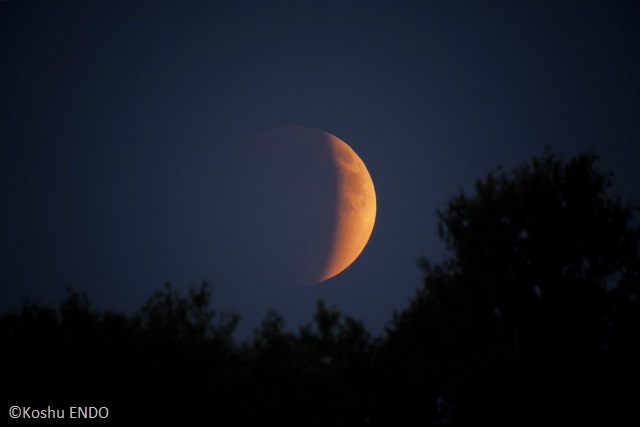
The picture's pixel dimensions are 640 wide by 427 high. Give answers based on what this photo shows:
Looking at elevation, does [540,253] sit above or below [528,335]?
above

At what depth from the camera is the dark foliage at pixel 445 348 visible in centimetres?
1566

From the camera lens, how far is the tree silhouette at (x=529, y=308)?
15672 mm

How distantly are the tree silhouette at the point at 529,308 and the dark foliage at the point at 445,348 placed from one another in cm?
6

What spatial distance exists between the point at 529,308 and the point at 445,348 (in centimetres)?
440

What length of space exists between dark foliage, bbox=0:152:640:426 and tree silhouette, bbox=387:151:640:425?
57 mm

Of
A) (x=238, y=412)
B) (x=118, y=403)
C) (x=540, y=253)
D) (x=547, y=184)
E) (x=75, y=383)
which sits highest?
(x=547, y=184)

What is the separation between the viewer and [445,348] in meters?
19.2

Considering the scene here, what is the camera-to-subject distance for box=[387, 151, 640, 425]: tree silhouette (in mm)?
15672

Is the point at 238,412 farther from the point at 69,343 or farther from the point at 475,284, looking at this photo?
the point at 475,284

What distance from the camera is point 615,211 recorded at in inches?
762

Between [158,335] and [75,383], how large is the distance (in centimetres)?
377

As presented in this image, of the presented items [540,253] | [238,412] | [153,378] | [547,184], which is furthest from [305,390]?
[547,184]

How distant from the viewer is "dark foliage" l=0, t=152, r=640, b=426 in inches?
617

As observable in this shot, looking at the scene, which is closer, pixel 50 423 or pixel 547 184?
pixel 50 423
